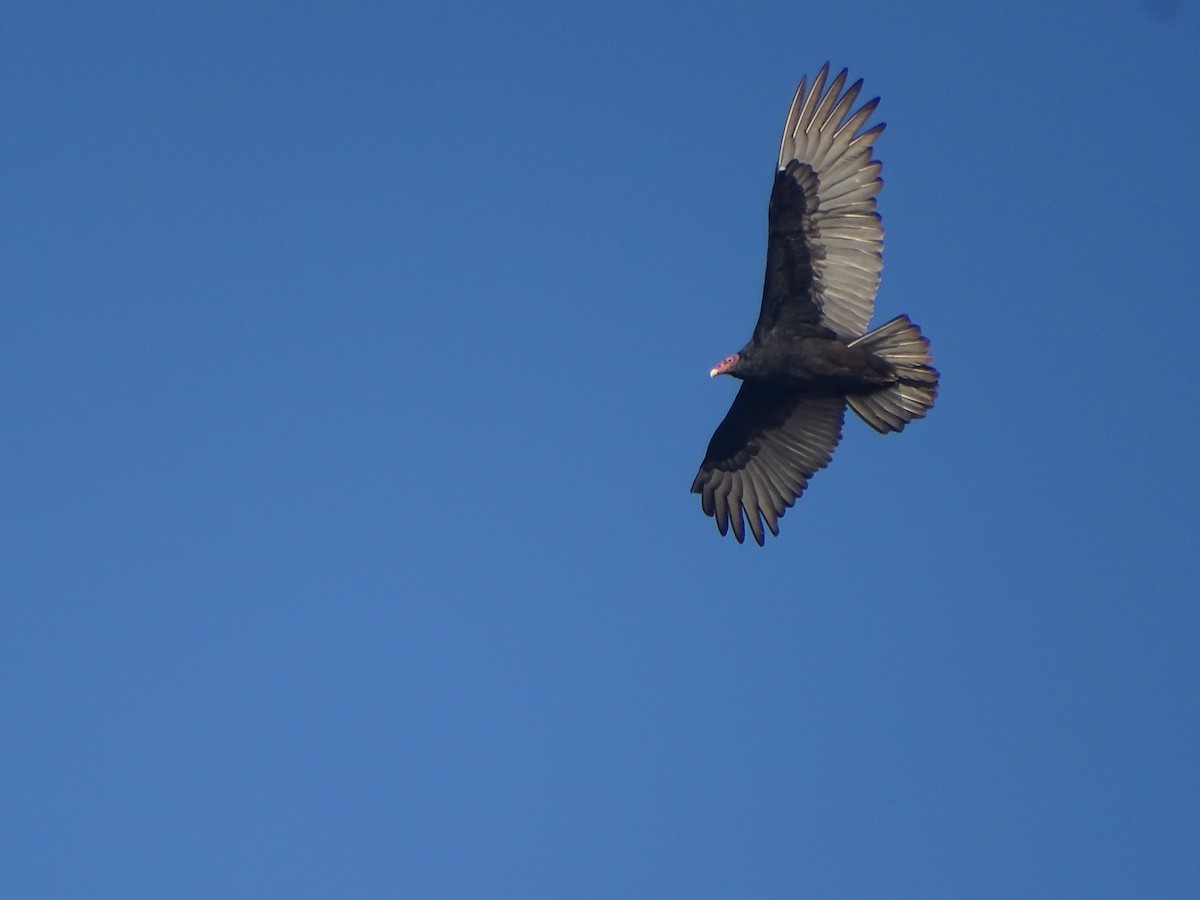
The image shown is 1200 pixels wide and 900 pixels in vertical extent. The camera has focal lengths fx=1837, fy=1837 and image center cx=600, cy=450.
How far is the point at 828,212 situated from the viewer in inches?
521

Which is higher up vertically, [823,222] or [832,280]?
[823,222]

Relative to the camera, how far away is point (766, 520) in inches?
564

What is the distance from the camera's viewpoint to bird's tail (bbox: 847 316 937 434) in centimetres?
1310

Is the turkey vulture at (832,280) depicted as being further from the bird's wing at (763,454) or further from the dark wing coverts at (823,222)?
the bird's wing at (763,454)

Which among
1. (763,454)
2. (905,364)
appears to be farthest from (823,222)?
(763,454)

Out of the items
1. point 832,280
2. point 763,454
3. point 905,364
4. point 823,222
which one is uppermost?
point 823,222

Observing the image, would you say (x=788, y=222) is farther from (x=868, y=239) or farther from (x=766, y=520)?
(x=766, y=520)

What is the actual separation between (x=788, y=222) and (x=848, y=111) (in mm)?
924

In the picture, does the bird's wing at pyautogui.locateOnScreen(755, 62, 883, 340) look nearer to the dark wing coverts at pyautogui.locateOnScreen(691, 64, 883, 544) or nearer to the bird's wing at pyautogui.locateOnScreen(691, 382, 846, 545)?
the dark wing coverts at pyautogui.locateOnScreen(691, 64, 883, 544)

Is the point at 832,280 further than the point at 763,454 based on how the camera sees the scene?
No

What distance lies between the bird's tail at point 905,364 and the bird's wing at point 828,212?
0.86 ft

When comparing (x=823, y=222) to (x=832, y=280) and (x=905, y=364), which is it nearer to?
(x=832, y=280)

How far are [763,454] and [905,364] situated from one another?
5.56ft

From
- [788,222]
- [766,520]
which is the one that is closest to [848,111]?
[788,222]
